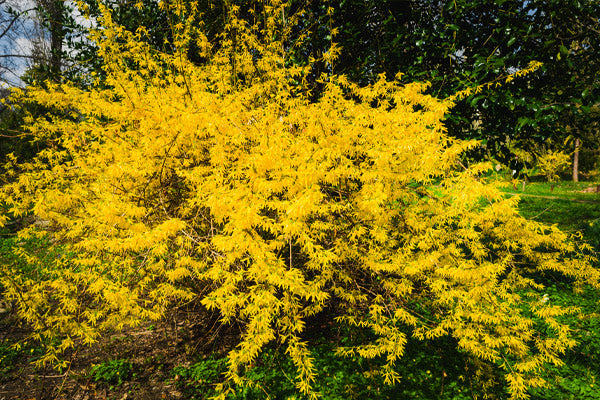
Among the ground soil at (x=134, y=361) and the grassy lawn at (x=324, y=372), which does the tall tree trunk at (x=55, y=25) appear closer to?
the grassy lawn at (x=324, y=372)

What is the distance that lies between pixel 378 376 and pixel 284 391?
1.05m

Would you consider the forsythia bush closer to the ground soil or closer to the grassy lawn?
the grassy lawn

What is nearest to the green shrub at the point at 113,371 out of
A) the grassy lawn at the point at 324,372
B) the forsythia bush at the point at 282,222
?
the grassy lawn at the point at 324,372

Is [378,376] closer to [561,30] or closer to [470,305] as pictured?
[470,305]

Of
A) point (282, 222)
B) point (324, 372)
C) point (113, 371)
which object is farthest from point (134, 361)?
point (282, 222)

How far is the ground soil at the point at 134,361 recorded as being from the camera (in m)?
3.20

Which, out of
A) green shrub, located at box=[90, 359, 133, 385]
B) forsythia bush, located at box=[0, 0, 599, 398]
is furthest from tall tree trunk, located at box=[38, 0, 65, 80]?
green shrub, located at box=[90, 359, 133, 385]

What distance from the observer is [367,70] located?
4719 mm

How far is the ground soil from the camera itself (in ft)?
10.5

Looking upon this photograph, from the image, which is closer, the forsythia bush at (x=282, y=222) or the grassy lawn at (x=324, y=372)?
the forsythia bush at (x=282, y=222)

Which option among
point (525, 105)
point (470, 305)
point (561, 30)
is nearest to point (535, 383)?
point (470, 305)

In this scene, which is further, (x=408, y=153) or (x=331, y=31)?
(x=331, y=31)

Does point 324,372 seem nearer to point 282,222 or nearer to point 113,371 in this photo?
point 282,222

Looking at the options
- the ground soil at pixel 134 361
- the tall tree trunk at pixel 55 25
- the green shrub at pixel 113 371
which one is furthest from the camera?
the tall tree trunk at pixel 55 25
